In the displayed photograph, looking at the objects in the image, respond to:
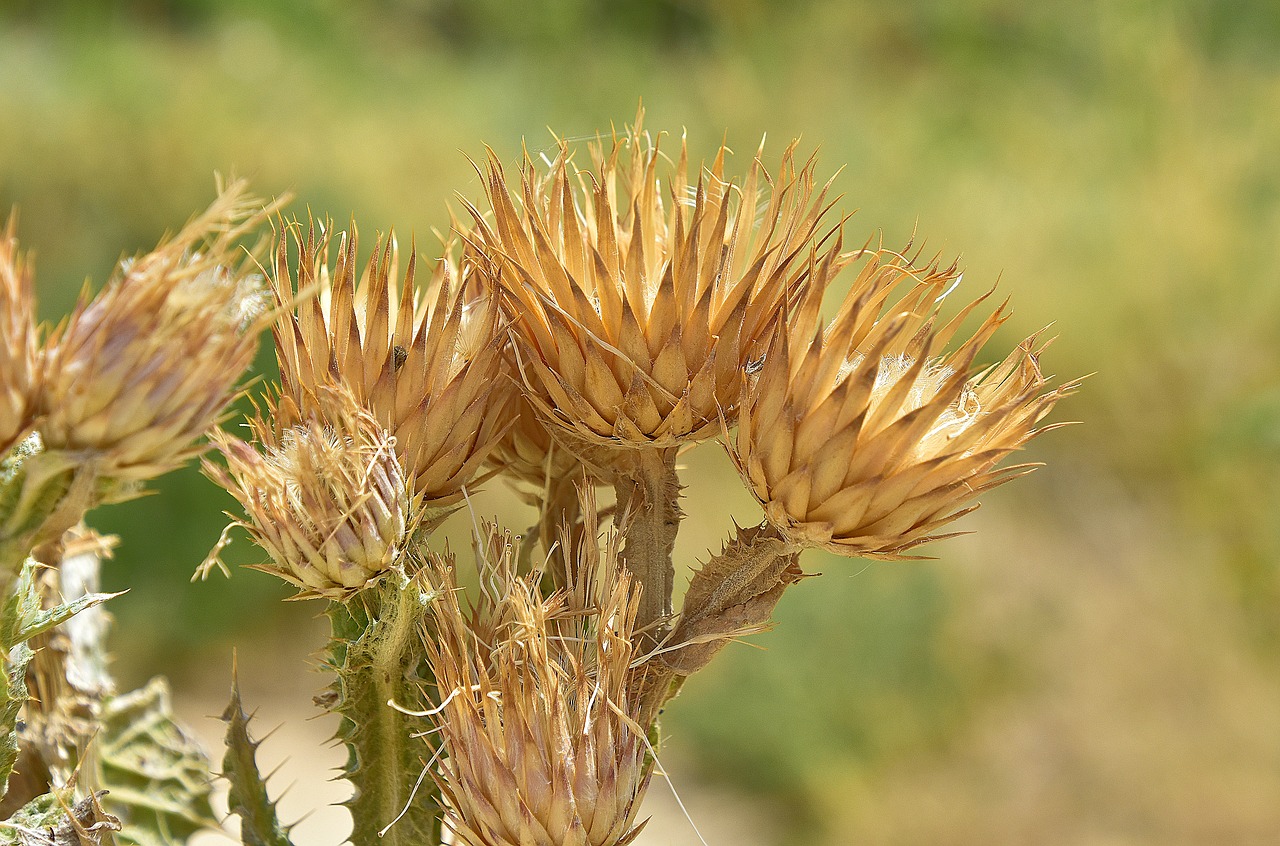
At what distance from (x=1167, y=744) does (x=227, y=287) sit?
19.5ft

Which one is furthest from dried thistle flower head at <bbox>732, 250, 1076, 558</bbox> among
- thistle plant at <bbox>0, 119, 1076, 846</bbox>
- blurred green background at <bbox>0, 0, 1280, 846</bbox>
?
blurred green background at <bbox>0, 0, 1280, 846</bbox>

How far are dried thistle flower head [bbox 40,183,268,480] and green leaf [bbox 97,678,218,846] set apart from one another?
846mm

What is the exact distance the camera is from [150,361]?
74 centimetres

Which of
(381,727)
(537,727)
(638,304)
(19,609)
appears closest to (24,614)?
(19,609)

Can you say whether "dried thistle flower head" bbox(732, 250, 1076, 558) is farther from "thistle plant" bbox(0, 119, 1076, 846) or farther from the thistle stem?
the thistle stem

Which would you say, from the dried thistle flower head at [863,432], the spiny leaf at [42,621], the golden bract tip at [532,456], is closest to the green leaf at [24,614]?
the spiny leaf at [42,621]

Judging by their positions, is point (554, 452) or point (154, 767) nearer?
point (554, 452)

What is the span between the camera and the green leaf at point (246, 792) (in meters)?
1.15

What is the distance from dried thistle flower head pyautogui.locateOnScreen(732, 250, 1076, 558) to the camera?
2.93 ft

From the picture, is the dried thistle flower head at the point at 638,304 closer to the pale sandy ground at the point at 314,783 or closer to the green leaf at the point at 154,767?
the green leaf at the point at 154,767

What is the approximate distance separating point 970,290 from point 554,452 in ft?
25.7

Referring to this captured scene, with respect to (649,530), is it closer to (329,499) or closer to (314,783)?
(329,499)

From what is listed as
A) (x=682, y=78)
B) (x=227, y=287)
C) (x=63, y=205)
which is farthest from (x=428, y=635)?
(x=682, y=78)

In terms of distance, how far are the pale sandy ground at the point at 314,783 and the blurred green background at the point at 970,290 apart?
15cm
